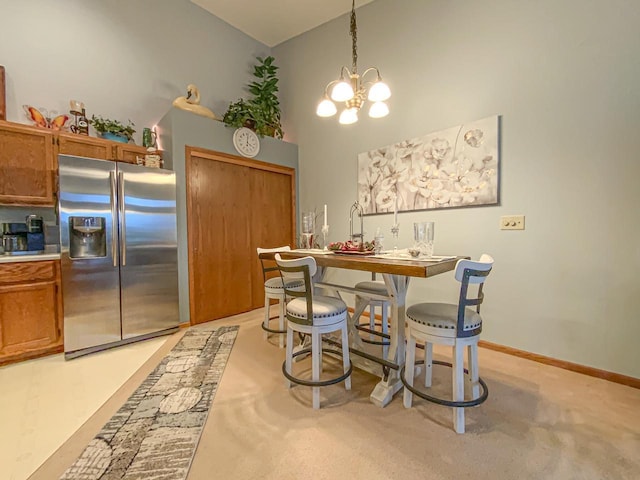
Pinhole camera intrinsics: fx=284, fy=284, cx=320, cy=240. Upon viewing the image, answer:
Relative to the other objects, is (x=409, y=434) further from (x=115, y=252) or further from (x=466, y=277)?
(x=115, y=252)

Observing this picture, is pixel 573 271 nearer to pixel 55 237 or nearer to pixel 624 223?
pixel 624 223

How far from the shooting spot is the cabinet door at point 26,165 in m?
2.43

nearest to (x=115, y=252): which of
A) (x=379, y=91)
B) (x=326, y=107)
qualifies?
(x=326, y=107)

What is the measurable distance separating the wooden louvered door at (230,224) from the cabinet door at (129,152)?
0.47 m

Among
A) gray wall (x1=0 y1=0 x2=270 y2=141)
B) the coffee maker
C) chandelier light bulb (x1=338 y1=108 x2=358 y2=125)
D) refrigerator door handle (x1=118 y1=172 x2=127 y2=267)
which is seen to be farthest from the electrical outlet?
the coffee maker

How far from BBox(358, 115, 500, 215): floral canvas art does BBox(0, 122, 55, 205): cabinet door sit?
123 inches

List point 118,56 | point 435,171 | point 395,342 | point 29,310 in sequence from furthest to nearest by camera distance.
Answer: point 118,56, point 435,171, point 29,310, point 395,342

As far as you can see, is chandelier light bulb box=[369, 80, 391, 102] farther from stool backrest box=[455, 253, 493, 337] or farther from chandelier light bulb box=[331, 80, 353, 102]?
stool backrest box=[455, 253, 493, 337]

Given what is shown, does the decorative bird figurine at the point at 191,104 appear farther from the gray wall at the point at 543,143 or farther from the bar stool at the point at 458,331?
the bar stool at the point at 458,331

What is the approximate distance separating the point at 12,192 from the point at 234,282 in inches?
87.1

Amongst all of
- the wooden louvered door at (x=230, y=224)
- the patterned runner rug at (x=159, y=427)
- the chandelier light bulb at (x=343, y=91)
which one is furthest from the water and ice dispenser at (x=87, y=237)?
the chandelier light bulb at (x=343, y=91)

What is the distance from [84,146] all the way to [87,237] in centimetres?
93

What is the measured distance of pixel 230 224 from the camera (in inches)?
143

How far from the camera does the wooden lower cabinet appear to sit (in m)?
2.30
